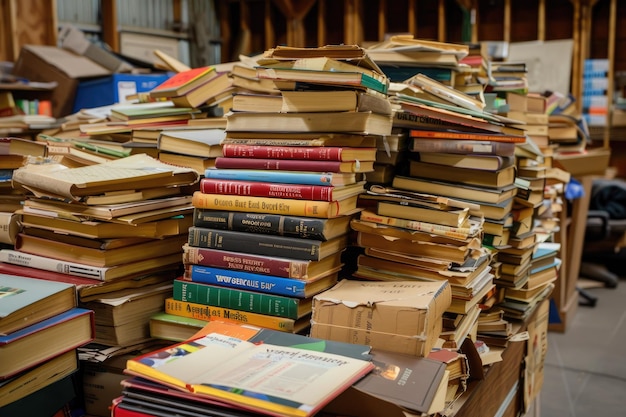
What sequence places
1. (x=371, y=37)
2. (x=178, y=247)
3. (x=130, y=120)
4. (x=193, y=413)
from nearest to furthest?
(x=193, y=413), (x=178, y=247), (x=130, y=120), (x=371, y=37)

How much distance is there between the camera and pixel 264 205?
149 cm

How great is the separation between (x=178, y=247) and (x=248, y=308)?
0.35 metres

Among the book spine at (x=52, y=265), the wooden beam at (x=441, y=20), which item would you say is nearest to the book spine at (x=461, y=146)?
the book spine at (x=52, y=265)

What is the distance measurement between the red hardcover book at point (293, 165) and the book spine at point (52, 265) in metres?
0.39

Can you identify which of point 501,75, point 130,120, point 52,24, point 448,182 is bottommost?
point 448,182

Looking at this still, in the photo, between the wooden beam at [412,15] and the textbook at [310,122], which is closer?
the textbook at [310,122]

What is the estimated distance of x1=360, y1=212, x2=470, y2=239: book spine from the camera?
4.95 feet

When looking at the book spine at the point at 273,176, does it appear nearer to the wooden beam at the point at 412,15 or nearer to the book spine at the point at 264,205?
the book spine at the point at 264,205

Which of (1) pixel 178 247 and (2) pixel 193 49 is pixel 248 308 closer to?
(1) pixel 178 247

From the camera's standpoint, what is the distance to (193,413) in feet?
3.28

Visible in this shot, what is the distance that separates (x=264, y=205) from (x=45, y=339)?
554mm

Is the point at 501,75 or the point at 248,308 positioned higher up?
the point at 501,75

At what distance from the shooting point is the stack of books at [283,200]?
144cm

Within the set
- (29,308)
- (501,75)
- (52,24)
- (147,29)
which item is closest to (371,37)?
(147,29)
